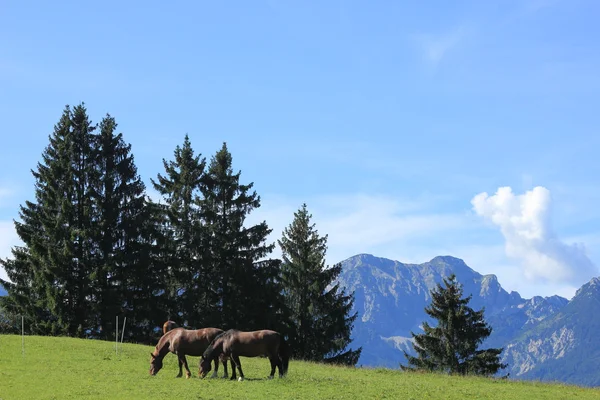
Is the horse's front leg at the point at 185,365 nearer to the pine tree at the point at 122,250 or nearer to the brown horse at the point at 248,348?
the brown horse at the point at 248,348

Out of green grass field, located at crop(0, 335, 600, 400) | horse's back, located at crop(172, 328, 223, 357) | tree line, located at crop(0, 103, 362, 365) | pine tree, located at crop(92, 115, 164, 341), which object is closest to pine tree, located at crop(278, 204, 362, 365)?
tree line, located at crop(0, 103, 362, 365)

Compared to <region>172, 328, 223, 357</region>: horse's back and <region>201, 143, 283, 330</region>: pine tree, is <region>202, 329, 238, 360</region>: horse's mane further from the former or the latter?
<region>201, 143, 283, 330</region>: pine tree

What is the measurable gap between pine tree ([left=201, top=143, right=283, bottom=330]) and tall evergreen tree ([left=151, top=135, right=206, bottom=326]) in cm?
88

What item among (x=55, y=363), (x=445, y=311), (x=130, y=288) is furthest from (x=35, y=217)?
(x=445, y=311)

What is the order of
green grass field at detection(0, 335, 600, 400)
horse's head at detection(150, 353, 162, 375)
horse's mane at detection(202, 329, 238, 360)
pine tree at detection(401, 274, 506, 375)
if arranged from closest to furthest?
green grass field at detection(0, 335, 600, 400) → horse's mane at detection(202, 329, 238, 360) → horse's head at detection(150, 353, 162, 375) → pine tree at detection(401, 274, 506, 375)

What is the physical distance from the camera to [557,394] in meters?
24.3

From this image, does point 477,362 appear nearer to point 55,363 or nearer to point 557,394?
point 557,394

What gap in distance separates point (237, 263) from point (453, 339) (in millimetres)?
19929

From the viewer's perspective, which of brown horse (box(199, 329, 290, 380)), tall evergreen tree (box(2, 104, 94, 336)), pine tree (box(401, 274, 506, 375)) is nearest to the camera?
brown horse (box(199, 329, 290, 380))

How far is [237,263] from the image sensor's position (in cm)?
→ 5497

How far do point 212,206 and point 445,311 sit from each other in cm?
2287

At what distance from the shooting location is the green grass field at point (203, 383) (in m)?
20.7

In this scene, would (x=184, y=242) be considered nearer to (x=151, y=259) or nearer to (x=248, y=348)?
(x=151, y=259)

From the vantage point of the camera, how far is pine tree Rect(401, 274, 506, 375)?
175 ft
